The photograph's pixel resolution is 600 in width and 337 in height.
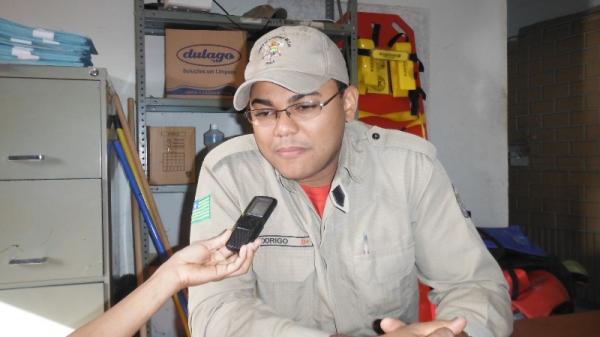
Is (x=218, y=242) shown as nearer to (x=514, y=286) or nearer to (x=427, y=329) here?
(x=427, y=329)

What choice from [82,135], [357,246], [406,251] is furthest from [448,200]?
[82,135]

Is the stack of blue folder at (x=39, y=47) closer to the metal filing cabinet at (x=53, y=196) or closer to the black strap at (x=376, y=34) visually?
the metal filing cabinet at (x=53, y=196)

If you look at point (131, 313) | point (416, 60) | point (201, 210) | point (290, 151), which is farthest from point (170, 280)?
point (416, 60)

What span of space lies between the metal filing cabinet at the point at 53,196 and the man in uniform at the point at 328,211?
2.39 feet

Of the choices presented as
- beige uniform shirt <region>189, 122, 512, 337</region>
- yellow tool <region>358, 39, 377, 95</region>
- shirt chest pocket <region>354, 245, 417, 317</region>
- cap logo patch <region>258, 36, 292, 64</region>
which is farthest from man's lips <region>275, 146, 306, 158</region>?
yellow tool <region>358, 39, 377, 95</region>

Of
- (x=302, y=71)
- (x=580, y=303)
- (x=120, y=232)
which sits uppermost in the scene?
(x=302, y=71)

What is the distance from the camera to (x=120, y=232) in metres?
A: 2.54

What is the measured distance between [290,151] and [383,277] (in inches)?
18.3

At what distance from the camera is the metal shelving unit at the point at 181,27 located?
218 cm

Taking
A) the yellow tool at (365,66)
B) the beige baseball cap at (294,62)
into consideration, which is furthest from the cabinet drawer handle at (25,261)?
the yellow tool at (365,66)

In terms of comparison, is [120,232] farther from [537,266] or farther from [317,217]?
[537,266]

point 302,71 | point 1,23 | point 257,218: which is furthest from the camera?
point 1,23

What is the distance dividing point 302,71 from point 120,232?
72.3 inches

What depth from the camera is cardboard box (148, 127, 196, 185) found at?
229 cm
